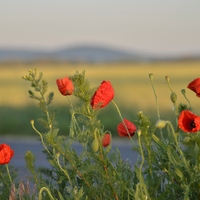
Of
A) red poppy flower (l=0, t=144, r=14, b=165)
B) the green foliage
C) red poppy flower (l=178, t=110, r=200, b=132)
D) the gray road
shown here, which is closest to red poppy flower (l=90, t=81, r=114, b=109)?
the green foliage

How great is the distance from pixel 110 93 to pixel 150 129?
26cm

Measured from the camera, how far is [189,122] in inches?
137

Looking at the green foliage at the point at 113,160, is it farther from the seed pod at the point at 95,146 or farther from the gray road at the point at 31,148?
the gray road at the point at 31,148

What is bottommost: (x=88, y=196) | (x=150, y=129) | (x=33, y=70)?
(x=88, y=196)

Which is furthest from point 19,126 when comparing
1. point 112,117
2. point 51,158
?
point 51,158

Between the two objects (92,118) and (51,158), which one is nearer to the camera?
(92,118)

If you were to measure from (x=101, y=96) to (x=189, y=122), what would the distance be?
1.37 feet

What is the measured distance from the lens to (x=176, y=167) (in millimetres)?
3361

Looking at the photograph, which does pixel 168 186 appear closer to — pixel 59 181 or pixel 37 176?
pixel 59 181

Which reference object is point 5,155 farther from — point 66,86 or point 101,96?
point 101,96

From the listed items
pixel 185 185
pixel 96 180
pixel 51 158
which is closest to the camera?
pixel 185 185

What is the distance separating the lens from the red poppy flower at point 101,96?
11.5ft

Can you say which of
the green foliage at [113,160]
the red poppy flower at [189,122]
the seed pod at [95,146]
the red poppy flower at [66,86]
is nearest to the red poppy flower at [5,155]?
the green foliage at [113,160]

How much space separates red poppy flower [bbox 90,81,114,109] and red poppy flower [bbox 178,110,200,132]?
0.35 meters
